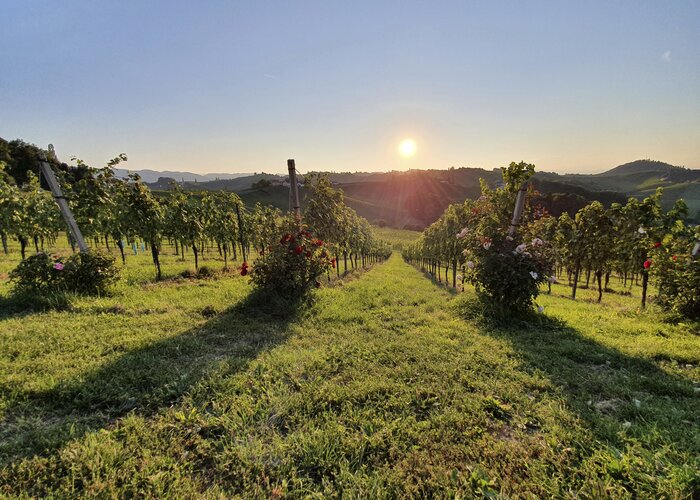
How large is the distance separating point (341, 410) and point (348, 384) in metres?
0.51

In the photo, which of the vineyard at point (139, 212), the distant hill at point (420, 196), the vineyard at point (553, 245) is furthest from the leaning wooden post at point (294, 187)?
the distant hill at point (420, 196)

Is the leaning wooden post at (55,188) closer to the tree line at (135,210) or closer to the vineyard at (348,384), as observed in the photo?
the tree line at (135,210)

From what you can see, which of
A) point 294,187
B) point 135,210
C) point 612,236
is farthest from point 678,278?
point 135,210

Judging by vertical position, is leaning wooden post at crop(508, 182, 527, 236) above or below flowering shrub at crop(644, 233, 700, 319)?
above

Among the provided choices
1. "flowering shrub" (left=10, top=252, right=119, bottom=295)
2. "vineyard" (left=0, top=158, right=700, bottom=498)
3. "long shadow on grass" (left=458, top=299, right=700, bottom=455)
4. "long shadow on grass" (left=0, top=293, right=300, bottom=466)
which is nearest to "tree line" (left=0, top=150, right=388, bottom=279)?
"vineyard" (left=0, top=158, right=700, bottom=498)

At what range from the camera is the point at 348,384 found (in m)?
3.91

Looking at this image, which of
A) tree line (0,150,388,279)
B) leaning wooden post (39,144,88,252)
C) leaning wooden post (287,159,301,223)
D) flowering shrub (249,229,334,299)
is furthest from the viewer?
tree line (0,150,388,279)

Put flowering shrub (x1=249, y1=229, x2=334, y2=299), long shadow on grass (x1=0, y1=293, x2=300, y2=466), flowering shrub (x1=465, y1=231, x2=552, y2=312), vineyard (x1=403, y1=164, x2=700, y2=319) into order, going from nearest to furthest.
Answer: long shadow on grass (x1=0, y1=293, x2=300, y2=466) → flowering shrub (x1=465, y1=231, x2=552, y2=312) → vineyard (x1=403, y1=164, x2=700, y2=319) → flowering shrub (x1=249, y1=229, x2=334, y2=299)

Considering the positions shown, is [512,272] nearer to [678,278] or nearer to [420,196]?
[678,278]

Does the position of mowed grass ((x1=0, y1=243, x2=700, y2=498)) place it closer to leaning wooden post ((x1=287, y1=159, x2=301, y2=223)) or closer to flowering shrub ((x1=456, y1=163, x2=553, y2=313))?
flowering shrub ((x1=456, y1=163, x2=553, y2=313))

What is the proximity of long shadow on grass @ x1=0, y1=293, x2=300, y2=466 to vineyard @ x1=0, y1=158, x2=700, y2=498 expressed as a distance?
2cm

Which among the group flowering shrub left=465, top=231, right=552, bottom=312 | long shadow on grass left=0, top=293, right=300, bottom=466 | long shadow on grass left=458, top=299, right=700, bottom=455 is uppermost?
flowering shrub left=465, top=231, right=552, bottom=312

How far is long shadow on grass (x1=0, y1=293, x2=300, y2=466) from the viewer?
2.90 metres

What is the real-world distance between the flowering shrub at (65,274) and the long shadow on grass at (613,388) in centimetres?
880
